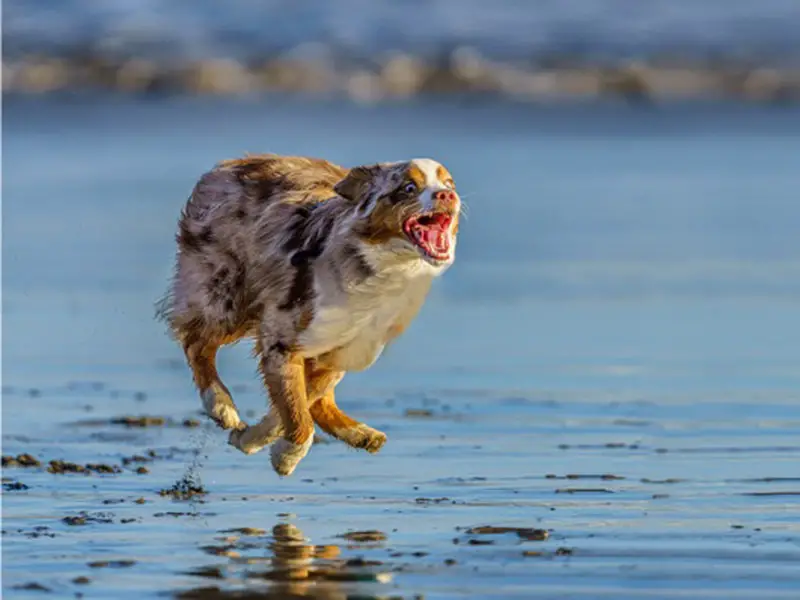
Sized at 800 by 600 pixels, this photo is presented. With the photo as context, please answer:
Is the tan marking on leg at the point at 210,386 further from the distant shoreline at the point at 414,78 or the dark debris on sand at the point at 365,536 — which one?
the distant shoreline at the point at 414,78

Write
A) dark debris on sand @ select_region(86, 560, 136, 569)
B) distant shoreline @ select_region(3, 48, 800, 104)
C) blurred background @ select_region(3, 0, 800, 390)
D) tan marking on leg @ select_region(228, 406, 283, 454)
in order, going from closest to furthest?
1. dark debris on sand @ select_region(86, 560, 136, 569)
2. tan marking on leg @ select_region(228, 406, 283, 454)
3. blurred background @ select_region(3, 0, 800, 390)
4. distant shoreline @ select_region(3, 48, 800, 104)

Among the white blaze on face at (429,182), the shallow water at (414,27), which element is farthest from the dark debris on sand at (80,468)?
the shallow water at (414,27)

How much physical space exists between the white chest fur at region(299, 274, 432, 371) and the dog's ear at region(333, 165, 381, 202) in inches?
14.9

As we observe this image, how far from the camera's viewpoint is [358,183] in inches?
327

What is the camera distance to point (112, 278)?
14703mm

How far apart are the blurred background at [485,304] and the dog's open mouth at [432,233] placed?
112 centimetres

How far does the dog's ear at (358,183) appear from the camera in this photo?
8242 millimetres

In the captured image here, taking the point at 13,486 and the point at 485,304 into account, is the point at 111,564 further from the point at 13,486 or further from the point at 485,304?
the point at 485,304

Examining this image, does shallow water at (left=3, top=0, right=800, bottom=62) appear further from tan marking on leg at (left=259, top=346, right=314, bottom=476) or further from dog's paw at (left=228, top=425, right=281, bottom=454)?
tan marking on leg at (left=259, top=346, right=314, bottom=476)

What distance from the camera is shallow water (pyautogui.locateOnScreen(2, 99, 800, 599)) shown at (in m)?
7.43

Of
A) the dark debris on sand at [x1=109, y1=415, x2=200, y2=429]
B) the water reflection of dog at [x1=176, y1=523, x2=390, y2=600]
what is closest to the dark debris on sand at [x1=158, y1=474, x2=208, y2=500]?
the water reflection of dog at [x1=176, y1=523, x2=390, y2=600]

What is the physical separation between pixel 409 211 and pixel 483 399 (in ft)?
9.95

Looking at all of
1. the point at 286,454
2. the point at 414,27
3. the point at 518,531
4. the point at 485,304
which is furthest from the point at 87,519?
the point at 414,27

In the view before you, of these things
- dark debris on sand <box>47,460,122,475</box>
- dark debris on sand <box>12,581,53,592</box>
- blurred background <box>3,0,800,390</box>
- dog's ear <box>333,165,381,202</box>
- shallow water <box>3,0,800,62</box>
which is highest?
shallow water <box>3,0,800,62</box>
